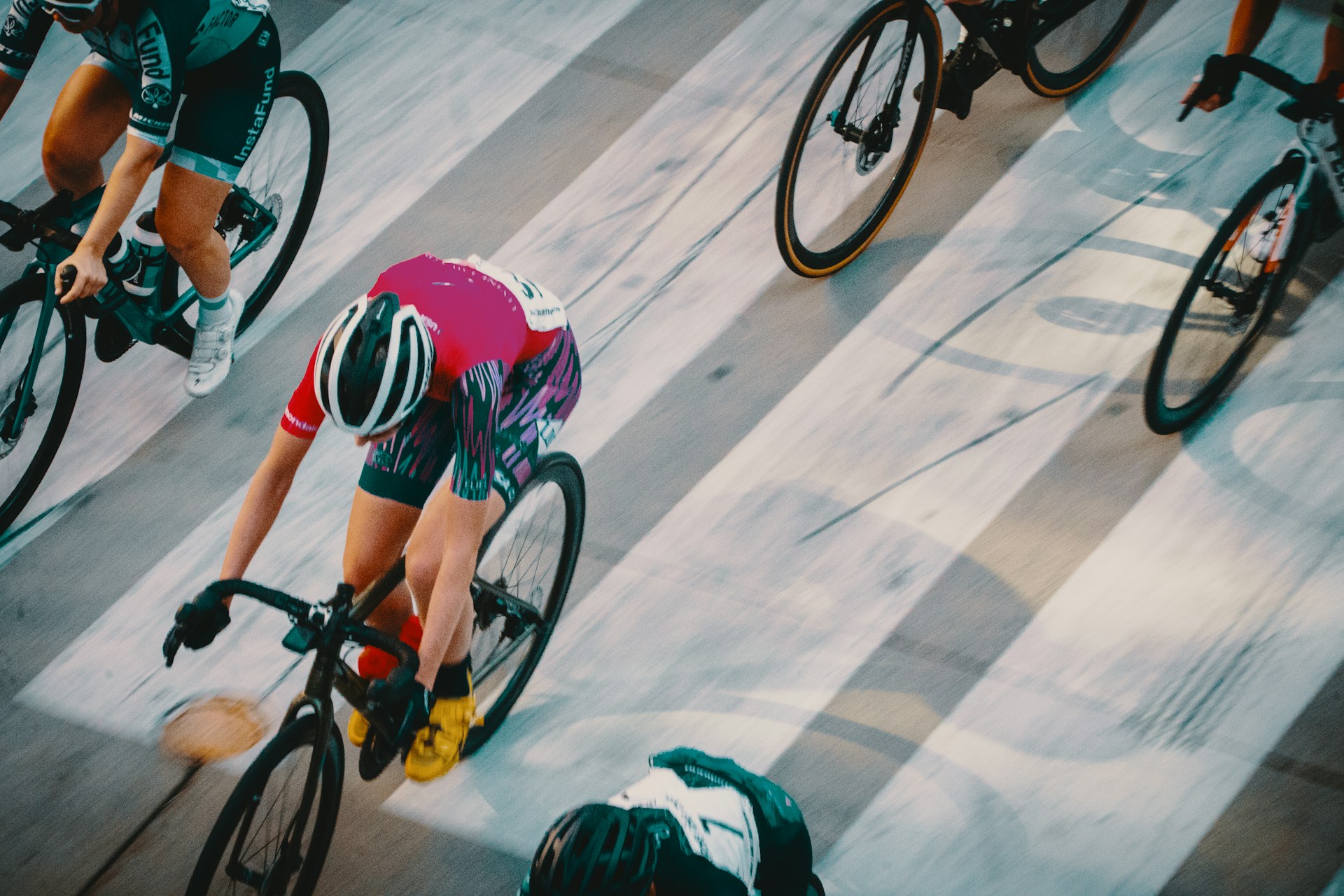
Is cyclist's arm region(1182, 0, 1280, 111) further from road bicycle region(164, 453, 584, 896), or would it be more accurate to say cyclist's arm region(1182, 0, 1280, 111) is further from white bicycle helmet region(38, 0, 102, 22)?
white bicycle helmet region(38, 0, 102, 22)

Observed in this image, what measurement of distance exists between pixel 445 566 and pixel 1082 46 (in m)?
4.39

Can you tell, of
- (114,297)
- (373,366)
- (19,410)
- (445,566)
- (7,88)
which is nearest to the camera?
(373,366)

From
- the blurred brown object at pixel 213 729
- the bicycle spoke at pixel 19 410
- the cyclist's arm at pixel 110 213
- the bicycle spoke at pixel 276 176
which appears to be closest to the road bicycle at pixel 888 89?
the bicycle spoke at pixel 276 176

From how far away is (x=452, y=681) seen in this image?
3072mm

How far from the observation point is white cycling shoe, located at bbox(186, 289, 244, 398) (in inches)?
175

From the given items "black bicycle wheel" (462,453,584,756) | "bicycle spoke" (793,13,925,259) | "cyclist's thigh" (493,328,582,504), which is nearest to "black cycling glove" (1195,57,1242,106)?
"bicycle spoke" (793,13,925,259)

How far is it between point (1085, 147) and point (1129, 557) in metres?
2.19

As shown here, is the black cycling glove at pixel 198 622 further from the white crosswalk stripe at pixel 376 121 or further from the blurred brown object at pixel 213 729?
the white crosswalk stripe at pixel 376 121

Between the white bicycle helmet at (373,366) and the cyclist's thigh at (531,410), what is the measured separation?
1.59 ft

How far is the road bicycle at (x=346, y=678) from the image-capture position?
266 cm

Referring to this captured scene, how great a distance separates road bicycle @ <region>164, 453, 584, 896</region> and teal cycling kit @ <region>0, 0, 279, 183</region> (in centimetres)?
179

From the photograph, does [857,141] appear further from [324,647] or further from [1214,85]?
Result: [324,647]

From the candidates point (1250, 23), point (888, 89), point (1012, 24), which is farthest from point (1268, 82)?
point (888, 89)

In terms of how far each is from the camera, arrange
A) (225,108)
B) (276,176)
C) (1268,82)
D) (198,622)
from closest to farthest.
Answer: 1. (198,622)
2. (1268,82)
3. (225,108)
4. (276,176)
